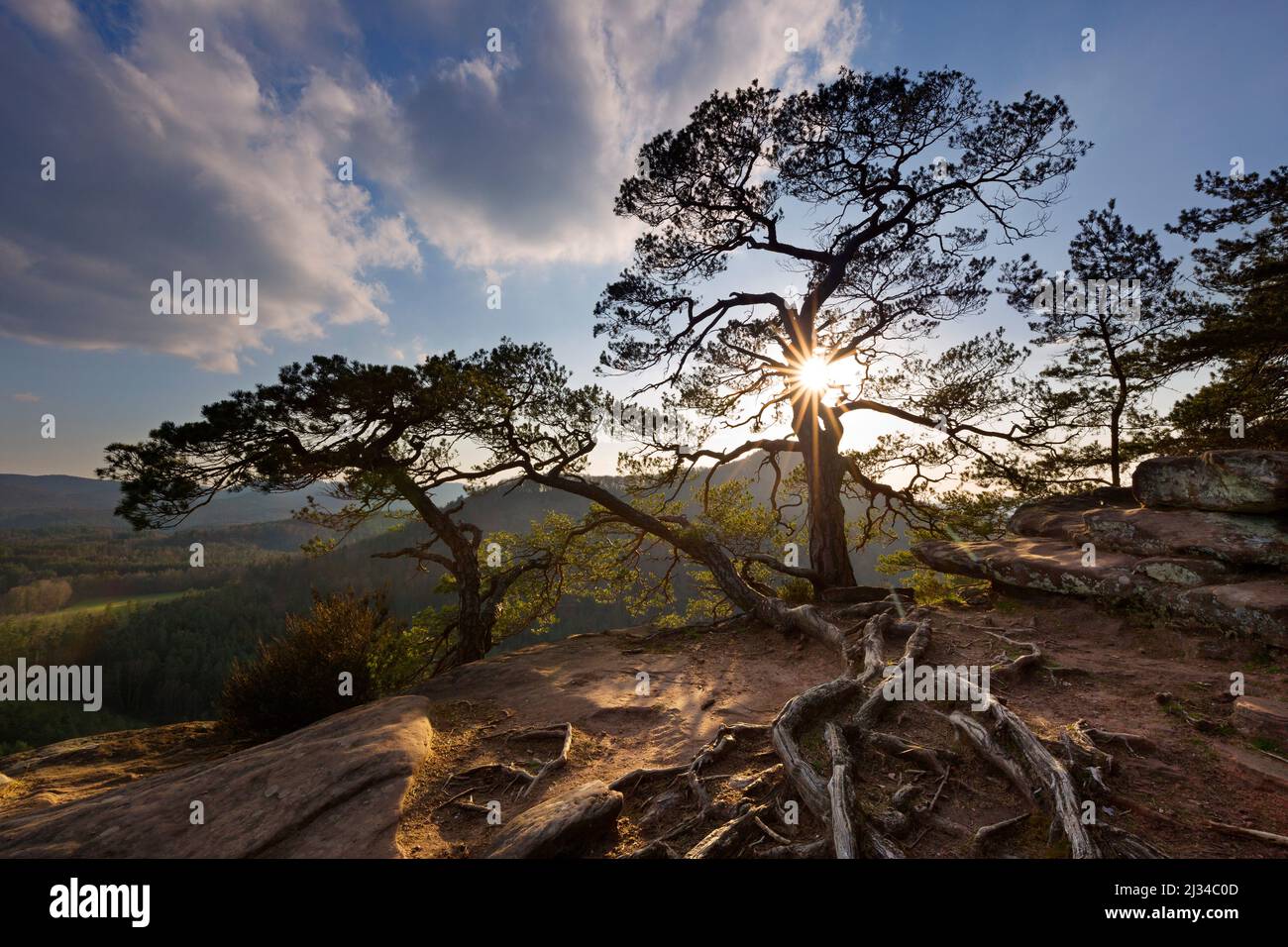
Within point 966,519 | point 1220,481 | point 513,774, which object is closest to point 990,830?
point 513,774

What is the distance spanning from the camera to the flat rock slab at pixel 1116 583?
626cm

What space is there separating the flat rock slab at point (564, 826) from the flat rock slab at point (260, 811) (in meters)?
1.08

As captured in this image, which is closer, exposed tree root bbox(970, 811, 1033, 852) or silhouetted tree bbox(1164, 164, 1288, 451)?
exposed tree root bbox(970, 811, 1033, 852)

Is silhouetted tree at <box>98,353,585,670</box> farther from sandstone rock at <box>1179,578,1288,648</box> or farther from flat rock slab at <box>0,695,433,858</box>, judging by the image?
sandstone rock at <box>1179,578,1288,648</box>

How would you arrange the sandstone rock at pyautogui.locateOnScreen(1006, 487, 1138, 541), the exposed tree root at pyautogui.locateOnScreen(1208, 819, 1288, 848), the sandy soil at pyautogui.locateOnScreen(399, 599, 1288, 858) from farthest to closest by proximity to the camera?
the sandstone rock at pyautogui.locateOnScreen(1006, 487, 1138, 541)
the sandy soil at pyautogui.locateOnScreen(399, 599, 1288, 858)
the exposed tree root at pyautogui.locateOnScreen(1208, 819, 1288, 848)

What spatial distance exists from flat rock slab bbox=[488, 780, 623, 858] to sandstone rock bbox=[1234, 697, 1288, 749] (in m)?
6.02

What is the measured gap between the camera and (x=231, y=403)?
323 inches

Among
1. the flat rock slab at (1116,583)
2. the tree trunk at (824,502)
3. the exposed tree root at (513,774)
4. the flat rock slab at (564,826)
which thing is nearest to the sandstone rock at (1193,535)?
the flat rock slab at (1116,583)

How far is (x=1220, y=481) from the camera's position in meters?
8.09

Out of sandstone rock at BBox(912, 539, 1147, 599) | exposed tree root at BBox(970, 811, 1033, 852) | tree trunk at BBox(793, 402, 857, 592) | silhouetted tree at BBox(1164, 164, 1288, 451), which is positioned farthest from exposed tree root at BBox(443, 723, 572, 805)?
silhouetted tree at BBox(1164, 164, 1288, 451)

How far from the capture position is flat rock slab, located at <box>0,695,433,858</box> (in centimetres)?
404

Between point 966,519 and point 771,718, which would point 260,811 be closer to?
point 771,718
